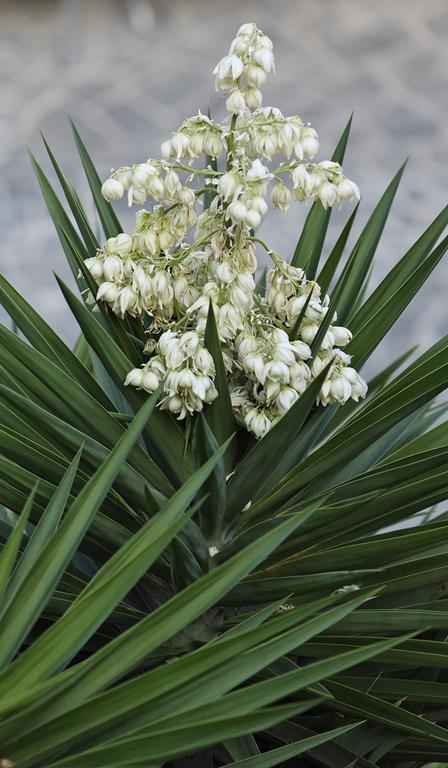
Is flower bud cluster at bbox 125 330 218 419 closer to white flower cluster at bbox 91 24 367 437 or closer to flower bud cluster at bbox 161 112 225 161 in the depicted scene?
white flower cluster at bbox 91 24 367 437

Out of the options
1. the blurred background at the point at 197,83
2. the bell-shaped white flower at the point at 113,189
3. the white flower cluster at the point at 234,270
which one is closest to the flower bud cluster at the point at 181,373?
the white flower cluster at the point at 234,270

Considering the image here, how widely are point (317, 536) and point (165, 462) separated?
0.20 meters

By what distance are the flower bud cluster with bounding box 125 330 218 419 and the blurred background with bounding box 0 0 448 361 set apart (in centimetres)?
228

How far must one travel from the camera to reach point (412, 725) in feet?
3.51

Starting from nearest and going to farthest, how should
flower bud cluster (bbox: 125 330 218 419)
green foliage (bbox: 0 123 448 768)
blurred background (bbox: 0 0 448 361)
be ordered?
green foliage (bbox: 0 123 448 768)
flower bud cluster (bbox: 125 330 218 419)
blurred background (bbox: 0 0 448 361)

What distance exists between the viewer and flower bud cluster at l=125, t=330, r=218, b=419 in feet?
3.29

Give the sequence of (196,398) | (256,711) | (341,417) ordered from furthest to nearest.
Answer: (341,417), (196,398), (256,711)

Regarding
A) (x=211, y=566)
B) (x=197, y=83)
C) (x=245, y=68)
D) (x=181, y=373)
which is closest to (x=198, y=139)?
(x=245, y=68)

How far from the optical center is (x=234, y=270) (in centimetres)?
107

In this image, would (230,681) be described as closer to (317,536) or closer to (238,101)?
(317,536)

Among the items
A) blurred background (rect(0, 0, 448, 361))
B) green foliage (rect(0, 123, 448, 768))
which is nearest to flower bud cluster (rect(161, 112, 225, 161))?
green foliage (rect(0, 123, 448, 768))

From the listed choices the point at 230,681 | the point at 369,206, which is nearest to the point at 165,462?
the point at 230,681

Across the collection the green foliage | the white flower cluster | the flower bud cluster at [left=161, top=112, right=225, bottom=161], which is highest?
the flower bud cluster at [left=161, top=112, right=225, bottom=161]

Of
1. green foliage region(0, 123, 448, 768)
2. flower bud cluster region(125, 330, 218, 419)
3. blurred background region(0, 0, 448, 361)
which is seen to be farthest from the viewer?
blurred background region(0, 0, 448, 361)
